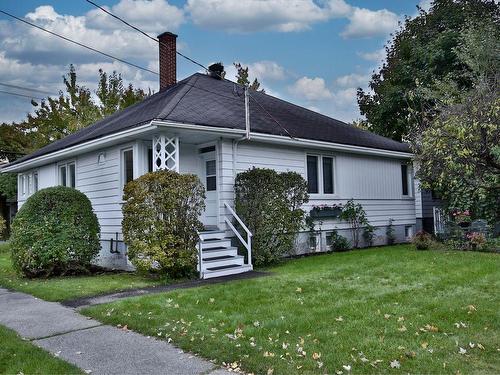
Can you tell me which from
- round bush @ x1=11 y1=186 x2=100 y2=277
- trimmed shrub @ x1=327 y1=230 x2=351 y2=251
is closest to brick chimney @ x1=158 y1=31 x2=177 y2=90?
round bush @ x1=11 y1=186 x2=100 y2=277

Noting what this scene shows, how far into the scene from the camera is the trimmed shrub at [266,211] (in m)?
10.6

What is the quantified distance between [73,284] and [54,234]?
5.18 ft

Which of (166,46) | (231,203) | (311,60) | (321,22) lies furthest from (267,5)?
(231,203)

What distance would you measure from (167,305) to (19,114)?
3171 centimetres

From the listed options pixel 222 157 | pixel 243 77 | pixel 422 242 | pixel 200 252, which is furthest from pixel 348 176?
pixel 243 77

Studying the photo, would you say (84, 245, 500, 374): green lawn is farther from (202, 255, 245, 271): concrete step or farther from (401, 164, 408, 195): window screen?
(401, 164, 408, 195): window screen

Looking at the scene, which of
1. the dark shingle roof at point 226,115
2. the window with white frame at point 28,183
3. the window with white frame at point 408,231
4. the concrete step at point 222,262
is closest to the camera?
the concrete step at point 222,262

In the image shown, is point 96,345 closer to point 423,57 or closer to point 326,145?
point 326,145

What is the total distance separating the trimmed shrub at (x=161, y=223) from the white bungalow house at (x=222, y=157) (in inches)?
18.4

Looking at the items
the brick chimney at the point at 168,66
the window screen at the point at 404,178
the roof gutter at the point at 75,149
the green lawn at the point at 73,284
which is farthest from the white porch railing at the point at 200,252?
the window screen at the point at 404,178

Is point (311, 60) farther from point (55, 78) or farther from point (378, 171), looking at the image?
point (55, 78)

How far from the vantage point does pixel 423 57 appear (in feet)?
61.3

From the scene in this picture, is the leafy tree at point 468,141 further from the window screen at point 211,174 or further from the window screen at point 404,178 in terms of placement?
the window screen at point 211,174

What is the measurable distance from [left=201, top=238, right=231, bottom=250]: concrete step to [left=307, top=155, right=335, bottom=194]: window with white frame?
12.2 feet
